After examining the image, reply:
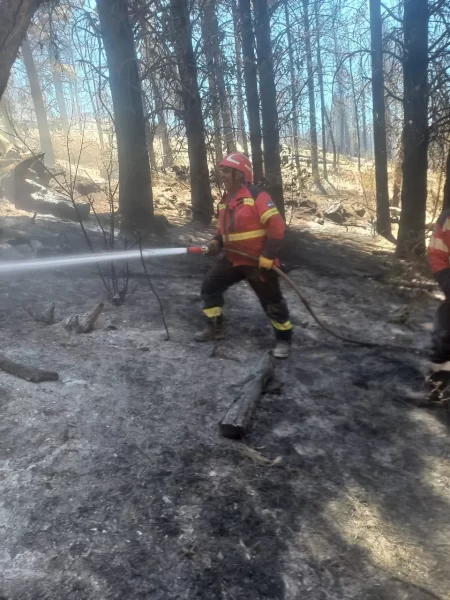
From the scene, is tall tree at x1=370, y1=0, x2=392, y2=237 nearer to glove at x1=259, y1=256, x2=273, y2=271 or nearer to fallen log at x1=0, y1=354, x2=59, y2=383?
glove at x1=259, y1=256, x2=273, y2=271

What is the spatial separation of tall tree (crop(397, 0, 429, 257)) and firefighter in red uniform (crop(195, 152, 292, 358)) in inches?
162

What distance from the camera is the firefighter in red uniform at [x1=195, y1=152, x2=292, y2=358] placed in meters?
5.13

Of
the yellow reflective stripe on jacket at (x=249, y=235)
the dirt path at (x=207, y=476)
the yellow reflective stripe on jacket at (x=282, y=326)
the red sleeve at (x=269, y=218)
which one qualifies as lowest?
the dirt path at (x=207, y=476)

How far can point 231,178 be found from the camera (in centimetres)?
521

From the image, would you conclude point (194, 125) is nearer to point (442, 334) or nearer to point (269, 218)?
point (269, 218)

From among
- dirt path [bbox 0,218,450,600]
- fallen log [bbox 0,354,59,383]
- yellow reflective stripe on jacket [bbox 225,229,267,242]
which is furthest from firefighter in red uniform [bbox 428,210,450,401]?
fallen log [bbox 0,354,59,383]

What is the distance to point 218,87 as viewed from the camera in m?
10.8

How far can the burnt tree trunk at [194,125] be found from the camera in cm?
1002

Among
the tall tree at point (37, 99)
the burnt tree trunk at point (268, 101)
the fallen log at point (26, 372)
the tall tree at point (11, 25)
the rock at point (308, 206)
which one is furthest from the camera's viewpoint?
the tall tree at point (37, 99)

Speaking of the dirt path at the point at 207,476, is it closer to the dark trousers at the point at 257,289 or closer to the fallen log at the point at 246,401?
the fallen log at the point at 246,401

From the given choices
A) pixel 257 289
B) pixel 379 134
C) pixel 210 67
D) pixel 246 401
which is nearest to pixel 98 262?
pixel 257 289

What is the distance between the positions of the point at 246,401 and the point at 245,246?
1.79 meters

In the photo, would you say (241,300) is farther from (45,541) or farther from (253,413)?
(45,541)

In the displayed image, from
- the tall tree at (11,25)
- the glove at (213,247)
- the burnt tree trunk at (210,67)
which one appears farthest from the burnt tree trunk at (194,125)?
the glove at (213,247)
